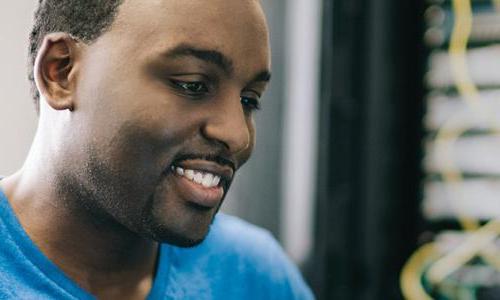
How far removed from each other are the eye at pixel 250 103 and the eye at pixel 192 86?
7 cm

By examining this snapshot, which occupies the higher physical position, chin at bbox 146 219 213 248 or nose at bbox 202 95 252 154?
nose at bbox 202 95 252 154

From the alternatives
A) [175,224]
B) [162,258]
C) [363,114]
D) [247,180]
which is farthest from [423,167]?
[175,224]

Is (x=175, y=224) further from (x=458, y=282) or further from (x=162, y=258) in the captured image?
(x=458, y=282)

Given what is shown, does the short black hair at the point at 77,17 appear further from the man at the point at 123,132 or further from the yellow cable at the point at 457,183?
the yellow cable at the point at 457,183

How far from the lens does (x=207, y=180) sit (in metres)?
0.86

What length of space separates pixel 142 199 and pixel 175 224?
0.16 ft

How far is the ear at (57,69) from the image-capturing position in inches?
34.3

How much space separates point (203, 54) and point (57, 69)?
190 millimetres

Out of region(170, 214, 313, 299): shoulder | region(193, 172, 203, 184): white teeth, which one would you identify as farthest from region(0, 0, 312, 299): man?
region(170, 214, 313, 299): shoulder

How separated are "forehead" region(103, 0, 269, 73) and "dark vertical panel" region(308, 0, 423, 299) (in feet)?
2.46

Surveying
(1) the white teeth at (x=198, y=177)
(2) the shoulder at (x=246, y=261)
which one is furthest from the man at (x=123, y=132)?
(2) the shoulder at (x=246, y=261)

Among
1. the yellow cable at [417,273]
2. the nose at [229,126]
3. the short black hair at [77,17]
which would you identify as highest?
the short black hair at [77,17]

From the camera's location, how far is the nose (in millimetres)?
845

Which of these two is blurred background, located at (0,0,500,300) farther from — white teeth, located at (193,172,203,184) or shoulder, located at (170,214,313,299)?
white teeth, located at (193,172,203,184)
